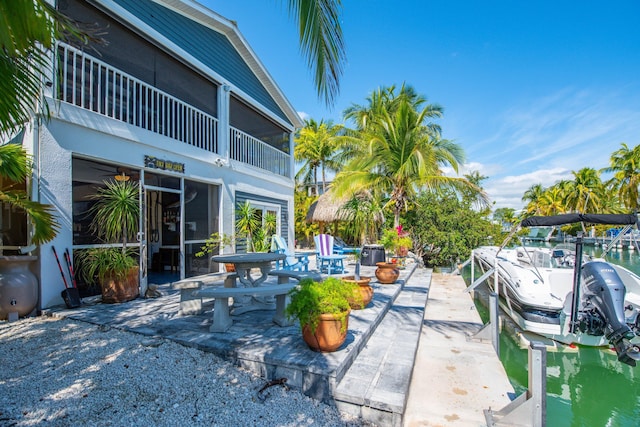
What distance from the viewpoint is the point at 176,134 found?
6.76 m

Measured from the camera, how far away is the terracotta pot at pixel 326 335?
2879 millimetres

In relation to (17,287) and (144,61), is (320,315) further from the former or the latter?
(144,61)

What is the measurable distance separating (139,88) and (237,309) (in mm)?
4630

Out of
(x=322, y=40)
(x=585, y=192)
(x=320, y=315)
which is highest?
(x=585, y=192)

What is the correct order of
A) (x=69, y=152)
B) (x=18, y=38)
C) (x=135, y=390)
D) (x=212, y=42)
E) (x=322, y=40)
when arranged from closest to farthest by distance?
1. (x=18, y=38)
2. (x=322, y=40)
3. (x=135, y=390)
4. (x=69, y=152)
5. (x=212, y=42)

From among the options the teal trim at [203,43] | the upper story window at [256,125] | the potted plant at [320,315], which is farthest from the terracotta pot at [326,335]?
the upper story window at [256,125]

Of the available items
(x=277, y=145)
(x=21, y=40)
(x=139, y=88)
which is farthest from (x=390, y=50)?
(x=21, y=40)

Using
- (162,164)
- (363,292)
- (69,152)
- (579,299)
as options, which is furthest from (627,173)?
(69,152)

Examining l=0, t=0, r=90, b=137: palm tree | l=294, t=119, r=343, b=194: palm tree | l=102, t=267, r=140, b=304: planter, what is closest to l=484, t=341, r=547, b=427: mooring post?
l=0, t=0, r=90, b=137: palm tree

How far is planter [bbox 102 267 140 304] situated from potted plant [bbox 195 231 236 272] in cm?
222

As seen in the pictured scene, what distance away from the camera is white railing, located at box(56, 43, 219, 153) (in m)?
4.85

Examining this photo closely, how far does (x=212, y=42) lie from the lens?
8.09 meters

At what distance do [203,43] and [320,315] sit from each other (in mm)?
7491

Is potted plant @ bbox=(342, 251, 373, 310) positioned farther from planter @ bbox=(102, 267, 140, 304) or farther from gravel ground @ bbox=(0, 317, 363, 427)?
planter @ bbox=(102, 267, 140, 304)
